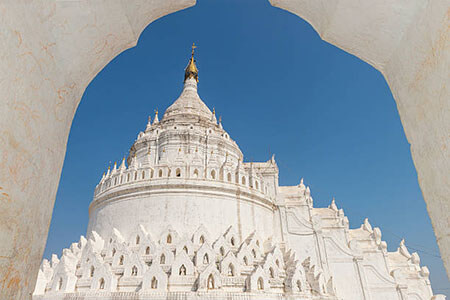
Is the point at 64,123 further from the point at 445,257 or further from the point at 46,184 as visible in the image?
the point at 445,257

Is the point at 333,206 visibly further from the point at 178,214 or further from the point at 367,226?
the point at 178,214

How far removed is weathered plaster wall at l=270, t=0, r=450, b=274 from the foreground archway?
0.4 inches

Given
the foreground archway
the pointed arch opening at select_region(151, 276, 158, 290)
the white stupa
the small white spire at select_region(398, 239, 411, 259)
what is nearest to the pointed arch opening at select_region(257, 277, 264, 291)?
the white stupa

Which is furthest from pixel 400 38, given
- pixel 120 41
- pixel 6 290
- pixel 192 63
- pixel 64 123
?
pixel 192 63

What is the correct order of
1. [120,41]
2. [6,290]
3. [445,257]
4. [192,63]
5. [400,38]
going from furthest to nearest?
[192,63]
[120,41]
[400,38]
[445,257]
[6,290]

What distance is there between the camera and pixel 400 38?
3434 millimetres

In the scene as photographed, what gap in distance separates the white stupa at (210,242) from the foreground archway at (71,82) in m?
12.6

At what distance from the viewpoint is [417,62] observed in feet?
10.5

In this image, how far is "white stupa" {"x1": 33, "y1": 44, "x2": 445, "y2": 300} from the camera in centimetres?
1498

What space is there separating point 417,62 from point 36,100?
3976mm

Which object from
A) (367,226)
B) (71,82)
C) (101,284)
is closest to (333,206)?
(367,226)

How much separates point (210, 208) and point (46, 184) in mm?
16786

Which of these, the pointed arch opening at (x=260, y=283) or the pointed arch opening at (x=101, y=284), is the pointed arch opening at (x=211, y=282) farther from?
the pointed arch opening at (x=101, y=284)

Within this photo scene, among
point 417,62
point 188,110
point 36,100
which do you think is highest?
point 188,110
